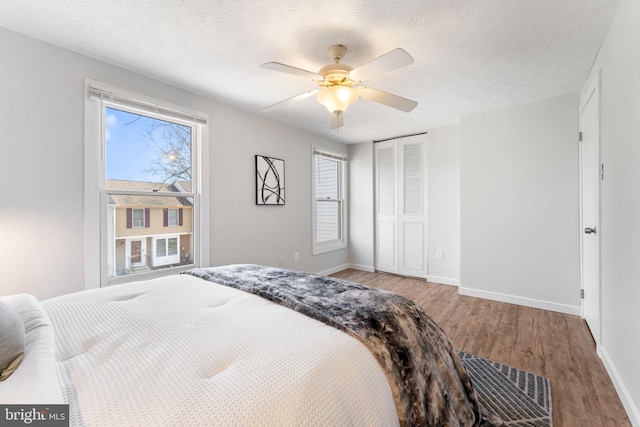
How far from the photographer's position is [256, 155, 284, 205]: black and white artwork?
136 inches

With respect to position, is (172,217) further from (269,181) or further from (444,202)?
(444,202)

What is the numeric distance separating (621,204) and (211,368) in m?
2.31

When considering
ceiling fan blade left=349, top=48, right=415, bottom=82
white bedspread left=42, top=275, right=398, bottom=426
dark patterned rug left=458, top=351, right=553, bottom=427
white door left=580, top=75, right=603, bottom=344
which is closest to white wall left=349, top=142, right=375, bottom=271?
white door left=580, top=75, right=603, bottom=344

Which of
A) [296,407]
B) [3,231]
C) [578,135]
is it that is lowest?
[296,407]

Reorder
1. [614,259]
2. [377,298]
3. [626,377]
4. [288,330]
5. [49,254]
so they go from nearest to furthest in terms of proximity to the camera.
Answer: [288,330]
[377,298]
[626,377]
[614,259]
[49,254]

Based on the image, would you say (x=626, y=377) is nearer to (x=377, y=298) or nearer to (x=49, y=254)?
(x=377, y=298)

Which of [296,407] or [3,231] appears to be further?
[3,231]

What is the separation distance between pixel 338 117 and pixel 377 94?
0.32m

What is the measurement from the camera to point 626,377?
5.18ft

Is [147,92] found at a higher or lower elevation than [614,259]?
higher

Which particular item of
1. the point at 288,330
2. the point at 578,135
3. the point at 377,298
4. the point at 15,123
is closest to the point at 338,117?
the point at 377,298

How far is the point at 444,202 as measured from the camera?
4098 mm

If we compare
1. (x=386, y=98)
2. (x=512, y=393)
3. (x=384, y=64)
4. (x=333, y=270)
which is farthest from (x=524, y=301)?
(x=384, y=64)

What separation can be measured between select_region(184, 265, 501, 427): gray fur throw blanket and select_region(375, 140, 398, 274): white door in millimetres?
3295
